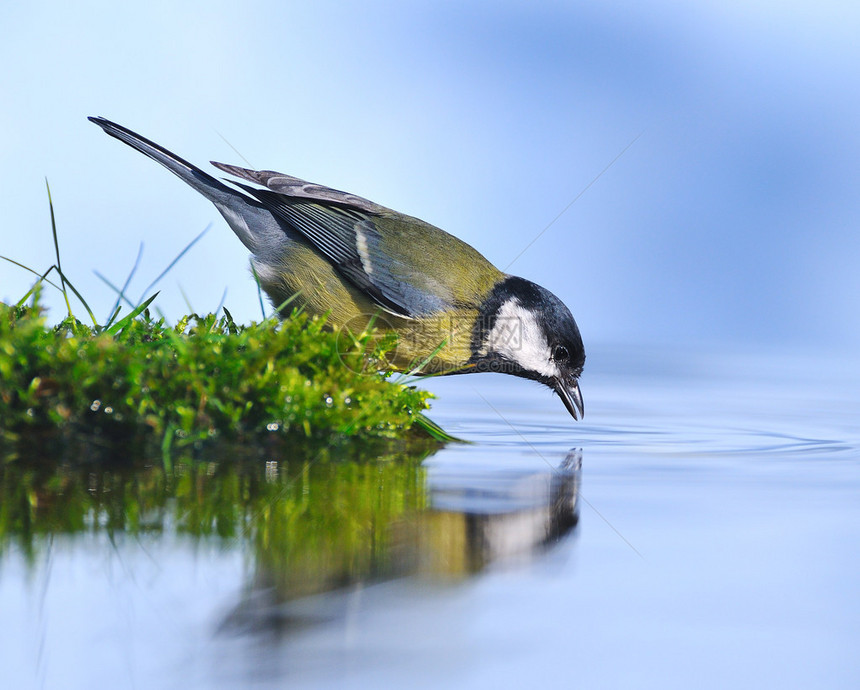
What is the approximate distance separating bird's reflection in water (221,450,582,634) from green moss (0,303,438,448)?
1.42ft

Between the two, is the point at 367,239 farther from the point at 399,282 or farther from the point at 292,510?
the point at 292,510

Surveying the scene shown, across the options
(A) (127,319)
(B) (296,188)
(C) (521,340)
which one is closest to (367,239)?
(B) (296,188)

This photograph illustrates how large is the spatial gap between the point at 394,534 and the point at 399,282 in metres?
2.40

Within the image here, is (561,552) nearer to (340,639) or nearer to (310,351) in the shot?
(340,639)

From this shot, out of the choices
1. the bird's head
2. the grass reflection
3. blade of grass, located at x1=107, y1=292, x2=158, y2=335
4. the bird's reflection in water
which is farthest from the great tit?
the bird's reflection in water

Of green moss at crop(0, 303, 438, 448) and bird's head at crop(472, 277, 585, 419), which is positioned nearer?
green moss at crop(0, 303, 438, 448)

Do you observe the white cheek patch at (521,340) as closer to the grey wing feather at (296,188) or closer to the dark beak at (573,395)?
the dark beak at (573,395)

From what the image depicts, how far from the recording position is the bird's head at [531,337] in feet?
15.5

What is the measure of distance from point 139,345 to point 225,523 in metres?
1.44

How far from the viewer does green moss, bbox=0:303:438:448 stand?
10.1ft

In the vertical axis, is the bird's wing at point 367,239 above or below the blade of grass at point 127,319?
above

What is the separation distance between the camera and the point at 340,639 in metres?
1.58

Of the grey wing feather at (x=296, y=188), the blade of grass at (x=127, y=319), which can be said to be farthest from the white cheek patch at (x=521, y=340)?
the blade of grass at (x=127, y=319)

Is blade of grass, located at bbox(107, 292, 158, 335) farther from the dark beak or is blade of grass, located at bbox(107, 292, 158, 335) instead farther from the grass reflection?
the dark beak
